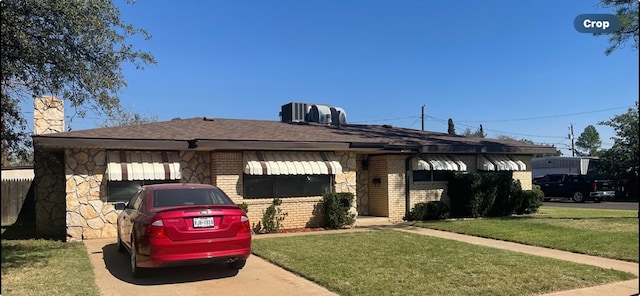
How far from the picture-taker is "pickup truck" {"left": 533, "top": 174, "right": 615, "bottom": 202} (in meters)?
26.9

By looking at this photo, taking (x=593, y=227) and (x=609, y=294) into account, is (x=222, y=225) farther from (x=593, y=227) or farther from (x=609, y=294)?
(x=593, y=227)

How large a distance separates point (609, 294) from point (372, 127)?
14.3 metres

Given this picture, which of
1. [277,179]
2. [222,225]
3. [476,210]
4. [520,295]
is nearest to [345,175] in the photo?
[277,179]

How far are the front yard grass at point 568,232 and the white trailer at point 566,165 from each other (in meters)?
20.4

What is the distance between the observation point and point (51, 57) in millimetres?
7824

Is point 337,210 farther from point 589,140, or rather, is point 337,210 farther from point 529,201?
point 589,140

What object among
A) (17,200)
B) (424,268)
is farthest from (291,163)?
(17,200)

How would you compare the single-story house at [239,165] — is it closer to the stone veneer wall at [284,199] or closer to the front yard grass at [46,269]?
the stone veneer wall at [284,199]

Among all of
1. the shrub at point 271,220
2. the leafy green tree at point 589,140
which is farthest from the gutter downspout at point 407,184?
the leafy green tree at point 589,140

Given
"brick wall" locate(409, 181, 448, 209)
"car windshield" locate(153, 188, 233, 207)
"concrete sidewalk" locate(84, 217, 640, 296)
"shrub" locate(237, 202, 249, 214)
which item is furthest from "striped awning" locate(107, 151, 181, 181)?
"brick wall" locate(409, 181, 448, 209)

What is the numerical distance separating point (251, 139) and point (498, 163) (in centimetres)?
960

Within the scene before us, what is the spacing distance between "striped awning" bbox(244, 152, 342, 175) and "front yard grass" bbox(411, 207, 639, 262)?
131 inches

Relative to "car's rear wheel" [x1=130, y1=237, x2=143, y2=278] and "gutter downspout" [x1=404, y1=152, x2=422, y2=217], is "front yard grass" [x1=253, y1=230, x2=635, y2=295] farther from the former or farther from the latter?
"gutter downspout" [x1=404, y1=152, x2=422, y2=217]

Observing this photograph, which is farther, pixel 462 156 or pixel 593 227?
pixel 462 156
